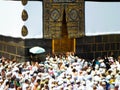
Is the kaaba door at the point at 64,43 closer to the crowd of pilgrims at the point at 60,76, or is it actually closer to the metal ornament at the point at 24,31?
the metal ornament at the point at 24,31

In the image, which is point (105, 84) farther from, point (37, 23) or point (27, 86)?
point (37, 23)

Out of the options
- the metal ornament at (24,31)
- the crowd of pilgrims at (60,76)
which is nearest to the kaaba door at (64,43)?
the metal ornament at (24,31)

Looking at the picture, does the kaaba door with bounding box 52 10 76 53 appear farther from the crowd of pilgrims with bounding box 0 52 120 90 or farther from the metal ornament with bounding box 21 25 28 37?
the crowd of pilgrims with bounding box 0 52 120 90

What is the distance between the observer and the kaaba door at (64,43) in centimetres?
2369

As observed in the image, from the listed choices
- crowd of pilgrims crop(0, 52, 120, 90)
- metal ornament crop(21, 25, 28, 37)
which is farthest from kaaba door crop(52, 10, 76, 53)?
crowd of pilgrims crop(0, 52, 120, 90)

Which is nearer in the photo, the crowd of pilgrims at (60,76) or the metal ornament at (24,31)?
the crowd of pilgrims at (60,76)

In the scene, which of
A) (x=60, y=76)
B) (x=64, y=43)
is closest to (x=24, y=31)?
(x=64, y=43)

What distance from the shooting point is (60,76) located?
685 inches

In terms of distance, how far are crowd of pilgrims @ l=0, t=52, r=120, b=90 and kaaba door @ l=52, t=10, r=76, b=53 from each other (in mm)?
2022

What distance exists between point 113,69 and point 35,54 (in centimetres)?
509

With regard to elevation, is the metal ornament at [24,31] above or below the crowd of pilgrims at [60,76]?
above

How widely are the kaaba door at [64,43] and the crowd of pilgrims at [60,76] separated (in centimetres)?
202

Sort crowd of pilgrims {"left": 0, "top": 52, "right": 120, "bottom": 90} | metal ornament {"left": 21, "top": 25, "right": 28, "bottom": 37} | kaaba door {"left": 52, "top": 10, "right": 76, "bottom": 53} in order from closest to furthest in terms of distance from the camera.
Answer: crowd of pilgrims {"left": 0, "top": 52, "right": 120, "bottom": 90} < metal ornament {"left": 21, "top": 25, "right": 28, "bottom": 37} < kaaba door {"left": 52, "top": 10, "right": 76, "bottom": 53}

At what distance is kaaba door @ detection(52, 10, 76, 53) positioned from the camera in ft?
77.7
